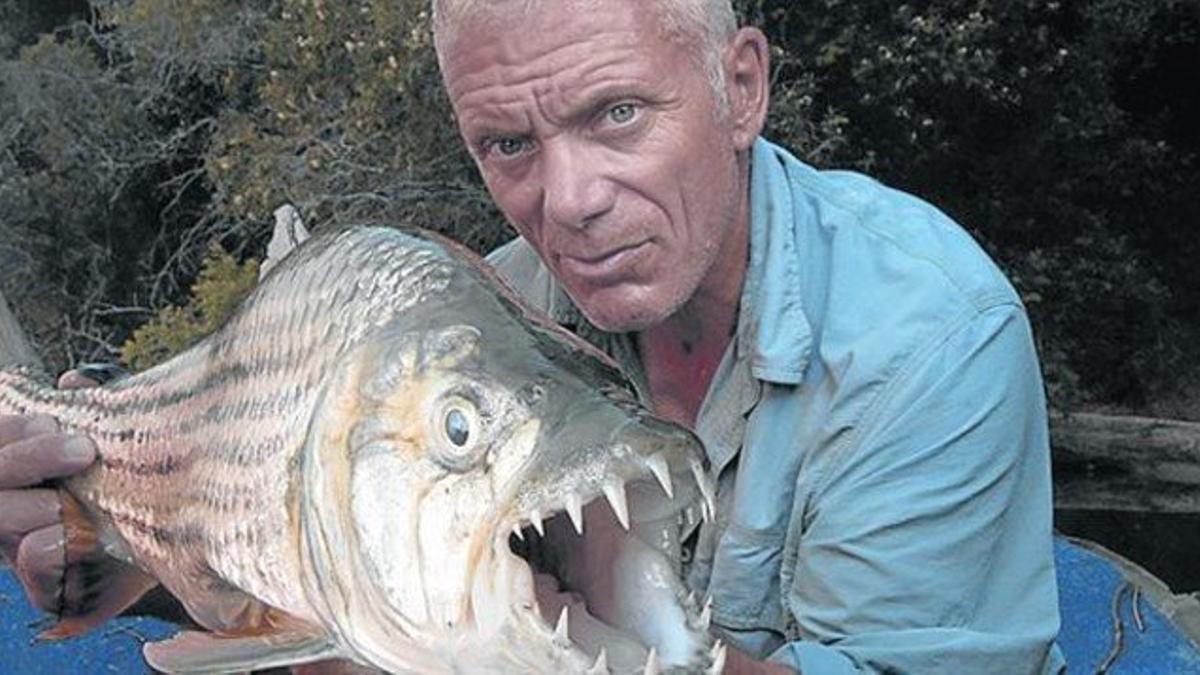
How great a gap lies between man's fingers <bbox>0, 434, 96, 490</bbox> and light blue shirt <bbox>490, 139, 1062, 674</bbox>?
88 centimetres

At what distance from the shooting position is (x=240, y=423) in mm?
1898

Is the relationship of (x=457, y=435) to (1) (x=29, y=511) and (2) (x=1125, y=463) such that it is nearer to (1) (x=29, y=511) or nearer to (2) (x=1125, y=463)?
(1) (x=29, y=511)

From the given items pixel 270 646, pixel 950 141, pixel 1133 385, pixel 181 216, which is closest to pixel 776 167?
pixel 270 646

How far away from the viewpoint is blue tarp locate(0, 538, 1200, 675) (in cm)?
373

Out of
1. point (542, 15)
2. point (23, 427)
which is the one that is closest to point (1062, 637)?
point (542, 15)

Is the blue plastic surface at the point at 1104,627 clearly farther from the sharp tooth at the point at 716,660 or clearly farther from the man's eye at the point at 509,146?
the sharp tooth at the point at 716,660

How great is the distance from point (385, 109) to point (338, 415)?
5.08 metres

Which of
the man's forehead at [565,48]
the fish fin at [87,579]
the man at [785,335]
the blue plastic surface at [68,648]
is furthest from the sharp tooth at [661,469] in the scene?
the blue plastic surface at [68,648]

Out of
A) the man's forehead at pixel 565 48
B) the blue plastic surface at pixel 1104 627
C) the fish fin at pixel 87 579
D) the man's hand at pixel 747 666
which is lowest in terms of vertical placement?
the blue plastic surface at pixel 1104 627

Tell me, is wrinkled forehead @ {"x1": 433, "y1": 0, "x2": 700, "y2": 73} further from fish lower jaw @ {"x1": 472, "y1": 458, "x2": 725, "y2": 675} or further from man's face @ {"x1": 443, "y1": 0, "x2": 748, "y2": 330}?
fish lower jaw @ {"x1": 472, "y1": 458, "x2": 725, "y2": 675}

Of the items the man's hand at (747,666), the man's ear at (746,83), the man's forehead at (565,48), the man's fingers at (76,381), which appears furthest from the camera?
the man's fingers at (76,381)

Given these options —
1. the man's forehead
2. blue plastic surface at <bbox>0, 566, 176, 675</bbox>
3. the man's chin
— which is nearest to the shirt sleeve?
the man's chin

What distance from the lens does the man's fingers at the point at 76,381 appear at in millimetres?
2506

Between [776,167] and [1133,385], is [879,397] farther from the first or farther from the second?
[1133,385]
